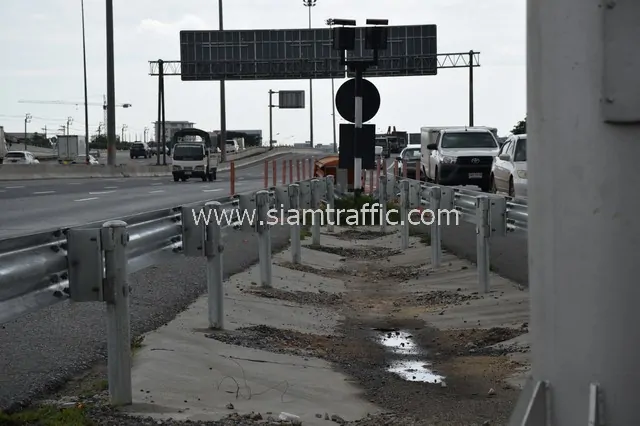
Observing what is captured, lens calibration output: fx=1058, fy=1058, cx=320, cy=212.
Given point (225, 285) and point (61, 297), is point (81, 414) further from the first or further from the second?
point (225, 285)

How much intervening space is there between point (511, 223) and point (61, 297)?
5882 mm

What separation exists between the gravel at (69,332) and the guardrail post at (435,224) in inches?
112

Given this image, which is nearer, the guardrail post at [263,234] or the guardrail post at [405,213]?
the guardrail post at [263,234]

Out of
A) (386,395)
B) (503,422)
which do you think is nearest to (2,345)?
(386,395)

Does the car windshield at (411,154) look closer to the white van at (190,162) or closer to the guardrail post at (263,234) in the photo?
the white van at (190,162)

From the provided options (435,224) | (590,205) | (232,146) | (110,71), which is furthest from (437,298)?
(232,146)

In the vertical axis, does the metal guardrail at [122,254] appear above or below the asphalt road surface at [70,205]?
above

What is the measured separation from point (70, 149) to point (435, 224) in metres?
74.4

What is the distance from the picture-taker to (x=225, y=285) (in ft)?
35.4

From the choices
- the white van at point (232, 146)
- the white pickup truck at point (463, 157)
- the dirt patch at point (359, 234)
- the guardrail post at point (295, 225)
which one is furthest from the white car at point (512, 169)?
the white van at point (232, 146)

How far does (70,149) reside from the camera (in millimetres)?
84375

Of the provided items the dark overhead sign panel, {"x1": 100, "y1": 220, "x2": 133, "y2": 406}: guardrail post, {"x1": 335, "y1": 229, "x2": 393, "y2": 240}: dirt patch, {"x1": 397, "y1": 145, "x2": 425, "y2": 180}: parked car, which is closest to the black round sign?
{"x1": 335, "y1": 229, "x2": 393, "y2": 240}: dirt patch

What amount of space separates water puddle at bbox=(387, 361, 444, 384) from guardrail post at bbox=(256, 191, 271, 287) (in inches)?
118

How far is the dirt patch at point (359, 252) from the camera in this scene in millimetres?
16578
